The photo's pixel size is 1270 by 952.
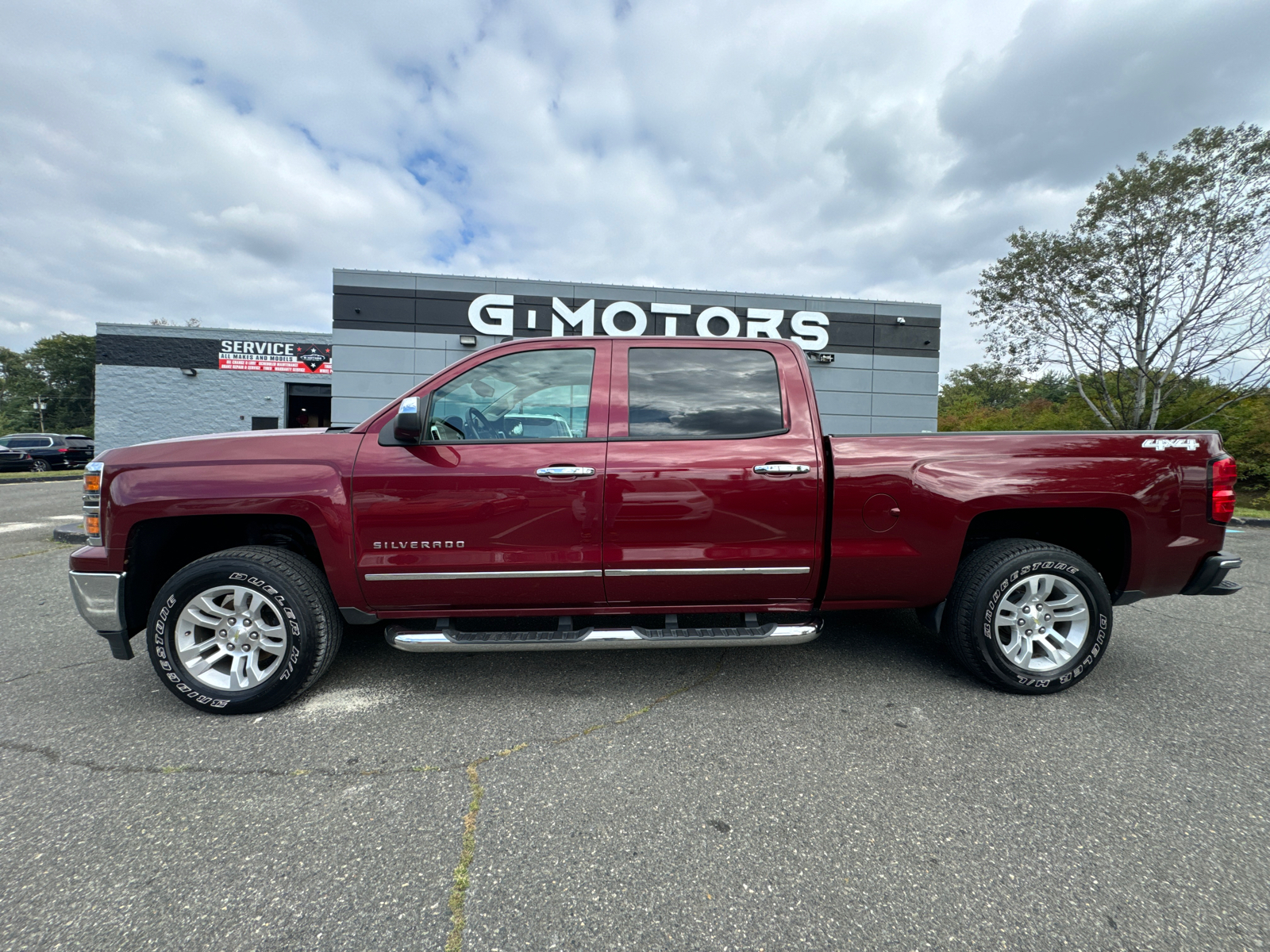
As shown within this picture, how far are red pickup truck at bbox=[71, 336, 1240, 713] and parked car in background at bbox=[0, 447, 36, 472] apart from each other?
90.0 ft

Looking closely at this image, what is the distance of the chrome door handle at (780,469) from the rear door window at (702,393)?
192 millimetres

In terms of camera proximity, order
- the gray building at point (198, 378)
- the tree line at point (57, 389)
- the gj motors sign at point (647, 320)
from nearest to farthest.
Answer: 1. the gj motors sign at point (647, 320)
2. the gray building at point (198, 378)
3. the tree line at point (57, 389)

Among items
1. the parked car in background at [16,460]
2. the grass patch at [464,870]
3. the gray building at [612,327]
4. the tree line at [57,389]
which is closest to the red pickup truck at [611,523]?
the grass patch at [464,870]

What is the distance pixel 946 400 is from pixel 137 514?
2508 inches

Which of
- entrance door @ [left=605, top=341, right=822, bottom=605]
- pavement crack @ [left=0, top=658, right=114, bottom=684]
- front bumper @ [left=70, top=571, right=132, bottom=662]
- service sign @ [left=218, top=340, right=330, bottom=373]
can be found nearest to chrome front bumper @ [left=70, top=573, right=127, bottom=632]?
front bumper @ [left=70, top=571, right=132, bottom=662]

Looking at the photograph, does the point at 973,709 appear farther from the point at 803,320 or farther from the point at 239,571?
the point at 803,320

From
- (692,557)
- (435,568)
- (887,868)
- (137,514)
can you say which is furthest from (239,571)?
(887,868)

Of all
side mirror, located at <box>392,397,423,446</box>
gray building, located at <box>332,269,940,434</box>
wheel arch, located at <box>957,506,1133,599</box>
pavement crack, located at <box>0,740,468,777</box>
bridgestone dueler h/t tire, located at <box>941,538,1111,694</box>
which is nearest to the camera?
pavement crack, located at <box>0,740,468,777</box>

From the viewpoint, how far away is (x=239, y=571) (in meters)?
2.59

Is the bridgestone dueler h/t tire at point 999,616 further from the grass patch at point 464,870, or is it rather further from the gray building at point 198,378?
the gray building at point 198,378

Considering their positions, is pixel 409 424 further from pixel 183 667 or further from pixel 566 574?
pixel 183 667

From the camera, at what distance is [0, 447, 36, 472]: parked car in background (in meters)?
20.4

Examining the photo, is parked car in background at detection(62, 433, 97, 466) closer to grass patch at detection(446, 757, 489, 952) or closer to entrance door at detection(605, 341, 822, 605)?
entrance door at detection(605, 341, 822, 605)

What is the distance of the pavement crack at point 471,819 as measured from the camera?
1497mm
